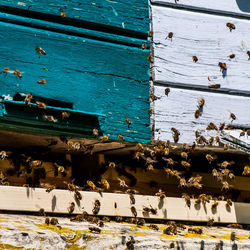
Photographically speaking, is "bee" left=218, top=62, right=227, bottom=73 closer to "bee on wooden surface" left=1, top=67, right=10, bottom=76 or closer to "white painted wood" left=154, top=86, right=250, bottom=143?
"white painted wood" left=154, top=86, right=250, bottom=143

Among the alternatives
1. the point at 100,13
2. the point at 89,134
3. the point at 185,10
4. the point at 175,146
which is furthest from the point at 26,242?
the point at 185,10

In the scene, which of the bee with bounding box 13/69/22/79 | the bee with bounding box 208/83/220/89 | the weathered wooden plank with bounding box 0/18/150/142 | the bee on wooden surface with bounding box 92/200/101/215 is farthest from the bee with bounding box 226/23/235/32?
the bee on wooden surface with bounding box 92/200/101/215

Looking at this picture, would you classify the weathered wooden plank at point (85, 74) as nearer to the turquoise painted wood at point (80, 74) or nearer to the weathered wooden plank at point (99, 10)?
the turquoise painted wood at point (80, 74)

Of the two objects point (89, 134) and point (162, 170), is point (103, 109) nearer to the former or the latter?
point (89, 134)

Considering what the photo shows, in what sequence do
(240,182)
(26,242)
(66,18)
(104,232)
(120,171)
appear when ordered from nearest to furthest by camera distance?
(26,242)
(104,232)
(66,18)
(120,171)
(240,182)

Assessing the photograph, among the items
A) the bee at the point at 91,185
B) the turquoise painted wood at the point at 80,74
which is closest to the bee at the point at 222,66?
the turquoise painted wood at the point at 80,74

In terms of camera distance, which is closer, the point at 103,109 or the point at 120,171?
the point at 103,109

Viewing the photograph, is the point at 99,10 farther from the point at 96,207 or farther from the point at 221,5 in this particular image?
the point at 96,207
